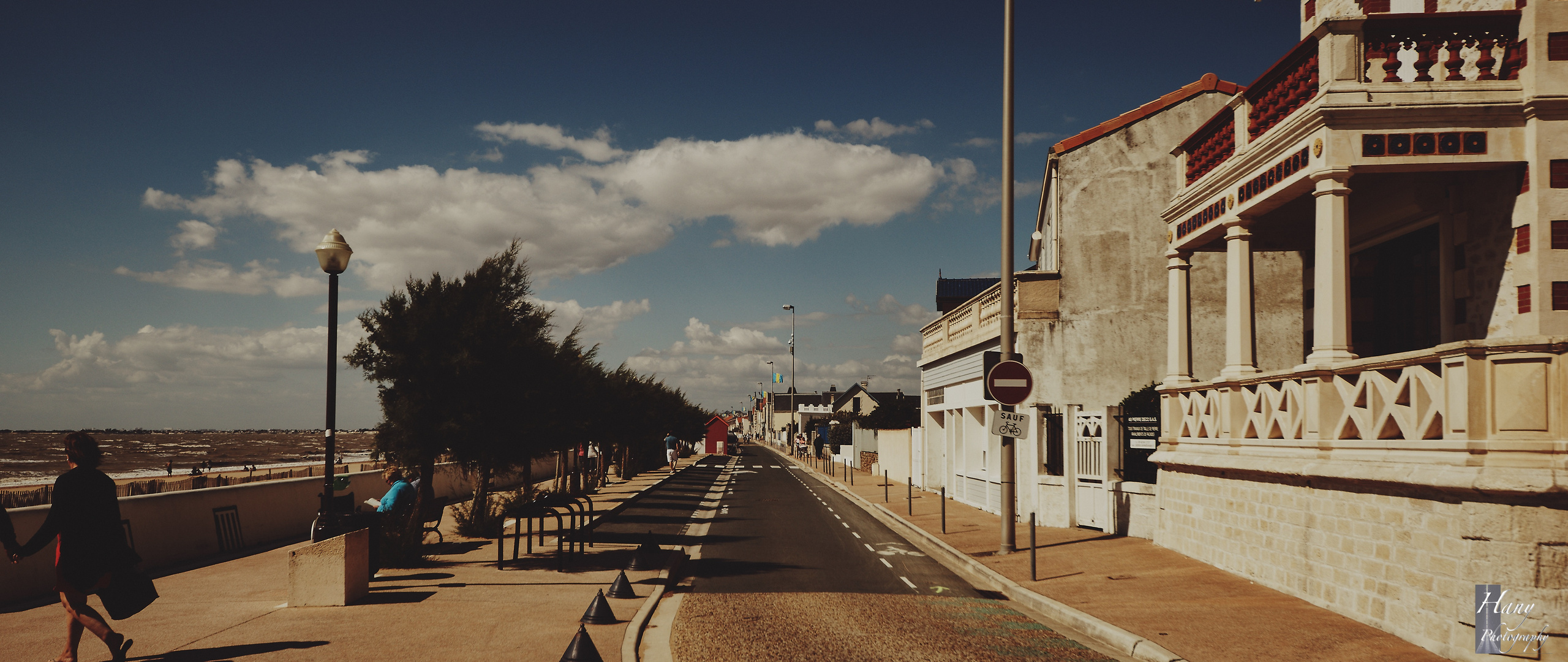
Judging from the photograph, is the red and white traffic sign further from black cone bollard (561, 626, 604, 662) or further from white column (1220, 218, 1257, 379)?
black cone bollard (561, 626, 604, 662)

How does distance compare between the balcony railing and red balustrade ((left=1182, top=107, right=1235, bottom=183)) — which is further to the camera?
red balustrade ((left=1182, top=107, right=1235, bottom=183))

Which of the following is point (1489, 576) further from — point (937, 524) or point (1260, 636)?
point (937, 524)

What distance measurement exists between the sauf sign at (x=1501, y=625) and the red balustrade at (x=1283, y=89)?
5.78 meters

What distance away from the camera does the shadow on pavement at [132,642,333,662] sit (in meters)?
7.14

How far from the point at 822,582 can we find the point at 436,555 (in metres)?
5.82

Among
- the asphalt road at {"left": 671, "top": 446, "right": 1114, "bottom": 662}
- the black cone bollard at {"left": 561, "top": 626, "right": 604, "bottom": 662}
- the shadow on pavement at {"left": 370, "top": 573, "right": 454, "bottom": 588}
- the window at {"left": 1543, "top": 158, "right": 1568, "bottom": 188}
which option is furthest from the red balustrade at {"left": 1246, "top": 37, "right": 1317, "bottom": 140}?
the shadow on pavement at {"left": 370, "top": 573, "right": 454, "bottom": 588}

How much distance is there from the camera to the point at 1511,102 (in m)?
9.60

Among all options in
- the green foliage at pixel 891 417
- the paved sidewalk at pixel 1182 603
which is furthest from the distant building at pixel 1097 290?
the green foliage at pixel 891 417

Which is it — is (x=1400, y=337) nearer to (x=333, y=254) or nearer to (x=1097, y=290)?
(x=1097, y=290)

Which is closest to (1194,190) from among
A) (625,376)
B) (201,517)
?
(201,517)

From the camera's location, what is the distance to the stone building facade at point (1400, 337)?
7.46m

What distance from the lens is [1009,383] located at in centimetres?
1364

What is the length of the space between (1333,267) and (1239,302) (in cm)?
249

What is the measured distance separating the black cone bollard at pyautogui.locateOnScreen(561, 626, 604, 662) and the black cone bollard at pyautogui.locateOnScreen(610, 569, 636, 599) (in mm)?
3158
